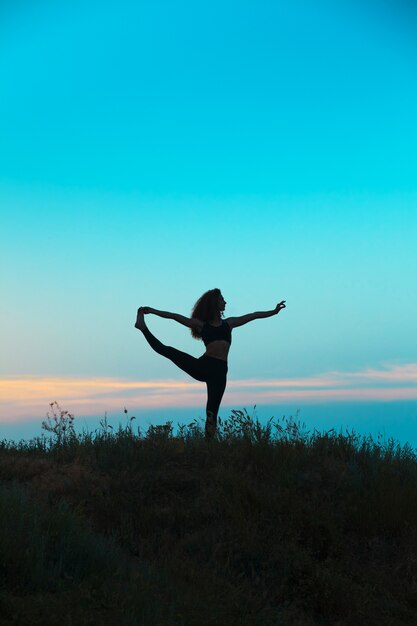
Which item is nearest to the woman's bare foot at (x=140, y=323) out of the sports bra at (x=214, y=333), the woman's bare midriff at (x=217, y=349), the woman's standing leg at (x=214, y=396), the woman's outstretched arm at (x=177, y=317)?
the woman's outstretched arm at (x=177, y=317)

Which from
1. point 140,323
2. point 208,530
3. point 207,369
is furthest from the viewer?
point 140,323

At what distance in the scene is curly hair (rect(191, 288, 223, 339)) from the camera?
1330 cm

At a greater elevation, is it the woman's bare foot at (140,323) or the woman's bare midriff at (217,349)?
the woman's bare foot at (140,323)

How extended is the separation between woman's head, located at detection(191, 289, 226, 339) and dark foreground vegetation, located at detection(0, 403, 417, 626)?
201 centimetres

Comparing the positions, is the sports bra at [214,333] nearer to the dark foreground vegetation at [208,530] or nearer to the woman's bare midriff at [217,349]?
the woman's bare midriff at [217,349]

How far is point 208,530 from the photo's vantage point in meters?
9.59

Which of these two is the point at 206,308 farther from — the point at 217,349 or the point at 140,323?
the point at 140,323

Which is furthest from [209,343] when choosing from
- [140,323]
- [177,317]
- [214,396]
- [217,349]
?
[140,323]

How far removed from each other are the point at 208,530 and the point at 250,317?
5.02 metres

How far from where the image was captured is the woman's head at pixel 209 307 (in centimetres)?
1330

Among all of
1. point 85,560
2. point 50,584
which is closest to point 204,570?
point 85,560

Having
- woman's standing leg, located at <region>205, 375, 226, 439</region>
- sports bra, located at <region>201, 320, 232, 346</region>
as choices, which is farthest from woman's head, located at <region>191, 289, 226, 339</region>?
woman's standing leg, located at <region>205, 375, 226, 439</region>

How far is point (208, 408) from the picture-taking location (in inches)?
523

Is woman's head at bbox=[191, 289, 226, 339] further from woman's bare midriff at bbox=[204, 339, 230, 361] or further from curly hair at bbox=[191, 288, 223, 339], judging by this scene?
woman's bare midriff at bbox=[204, 339, 230, 361]
